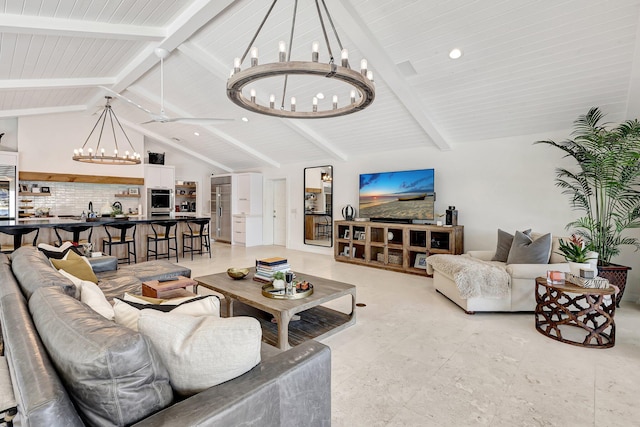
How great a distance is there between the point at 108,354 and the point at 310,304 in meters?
1.99

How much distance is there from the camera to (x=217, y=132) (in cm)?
743

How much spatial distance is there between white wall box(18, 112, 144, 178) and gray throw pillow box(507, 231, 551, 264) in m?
Result: 8.97

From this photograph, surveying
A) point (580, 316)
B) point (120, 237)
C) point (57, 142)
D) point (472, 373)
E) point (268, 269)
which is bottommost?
point (472, 373)

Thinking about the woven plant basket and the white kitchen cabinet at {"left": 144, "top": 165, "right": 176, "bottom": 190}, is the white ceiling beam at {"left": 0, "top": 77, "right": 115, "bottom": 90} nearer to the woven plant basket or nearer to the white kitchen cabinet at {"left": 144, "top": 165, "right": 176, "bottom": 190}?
the white kitchen cabinet at {"left": 144, "top": 165, "right": 176, "bottom": 190}

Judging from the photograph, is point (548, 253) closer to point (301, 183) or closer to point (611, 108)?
point (611, 108)

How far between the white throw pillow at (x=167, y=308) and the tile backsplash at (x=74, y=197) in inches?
298

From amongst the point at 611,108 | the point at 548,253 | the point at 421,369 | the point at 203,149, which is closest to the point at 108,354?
the point at 421,369

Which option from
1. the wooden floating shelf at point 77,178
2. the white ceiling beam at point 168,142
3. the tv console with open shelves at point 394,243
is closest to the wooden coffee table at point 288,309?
the tv console with open shelves at point 394,243

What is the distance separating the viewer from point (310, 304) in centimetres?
280

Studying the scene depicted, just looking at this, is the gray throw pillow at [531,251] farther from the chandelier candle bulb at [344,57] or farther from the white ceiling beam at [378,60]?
the chandelier candle bulb at [344,57]

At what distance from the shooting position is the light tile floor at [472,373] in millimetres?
1957

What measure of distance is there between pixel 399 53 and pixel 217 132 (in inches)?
192

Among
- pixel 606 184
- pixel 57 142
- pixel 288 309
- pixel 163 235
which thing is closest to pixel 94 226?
pixel 163 235

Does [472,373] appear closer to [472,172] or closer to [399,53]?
[399,53]
